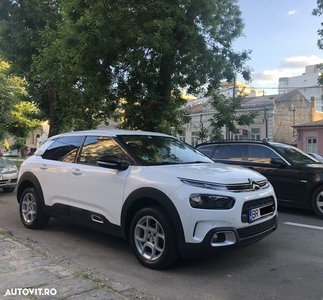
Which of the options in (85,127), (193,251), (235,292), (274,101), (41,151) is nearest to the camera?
(235,292)

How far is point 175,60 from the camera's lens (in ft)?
36.2

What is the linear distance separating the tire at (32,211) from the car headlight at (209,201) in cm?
324

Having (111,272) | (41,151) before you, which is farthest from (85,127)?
(111,272)

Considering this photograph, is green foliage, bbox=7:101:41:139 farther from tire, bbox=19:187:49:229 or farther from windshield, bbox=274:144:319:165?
windshield, bbox=274:144:319:165

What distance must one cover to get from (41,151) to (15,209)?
2649mm

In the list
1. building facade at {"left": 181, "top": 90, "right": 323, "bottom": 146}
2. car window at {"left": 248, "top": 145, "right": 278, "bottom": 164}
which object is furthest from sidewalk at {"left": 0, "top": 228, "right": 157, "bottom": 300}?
building facade at {"left": 181, "top": 90, "right": 323, "bottom": 146}

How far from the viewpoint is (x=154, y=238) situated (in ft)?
14.3

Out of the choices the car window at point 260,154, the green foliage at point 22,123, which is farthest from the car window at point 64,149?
the green foliage at point 22,123

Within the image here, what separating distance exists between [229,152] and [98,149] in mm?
4560

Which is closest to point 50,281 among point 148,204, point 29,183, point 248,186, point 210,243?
point 148,204

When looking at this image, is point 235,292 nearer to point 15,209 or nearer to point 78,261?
point 78,261

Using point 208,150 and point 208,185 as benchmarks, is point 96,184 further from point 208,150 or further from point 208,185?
point 208,150

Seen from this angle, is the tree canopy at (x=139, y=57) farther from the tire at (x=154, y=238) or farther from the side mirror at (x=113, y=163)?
the tire at (x=154, y=238)

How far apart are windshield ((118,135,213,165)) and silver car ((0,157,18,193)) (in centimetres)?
659
